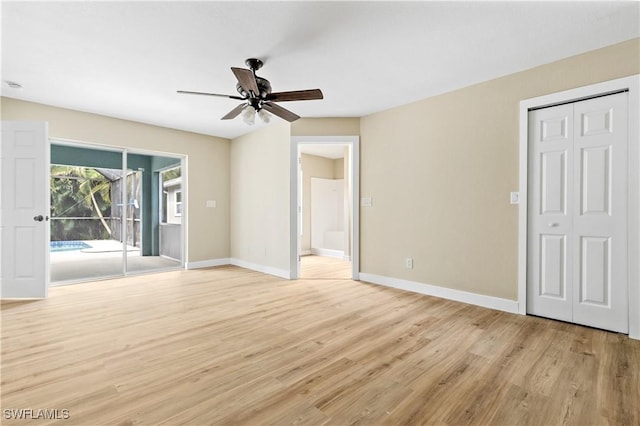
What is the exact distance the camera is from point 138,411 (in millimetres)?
1649

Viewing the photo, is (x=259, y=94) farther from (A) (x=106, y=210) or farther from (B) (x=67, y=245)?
(B) (x=67, y=245)

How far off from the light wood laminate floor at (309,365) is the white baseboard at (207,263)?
2.15m

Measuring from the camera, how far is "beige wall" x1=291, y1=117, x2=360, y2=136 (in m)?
4.75

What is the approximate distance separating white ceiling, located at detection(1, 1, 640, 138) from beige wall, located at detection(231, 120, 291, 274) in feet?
5.08

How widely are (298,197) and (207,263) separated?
8.36ft

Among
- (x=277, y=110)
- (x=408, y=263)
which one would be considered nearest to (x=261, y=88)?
(x=277, y=110)

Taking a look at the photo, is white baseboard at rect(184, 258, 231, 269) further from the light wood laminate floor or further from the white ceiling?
the white ceiling

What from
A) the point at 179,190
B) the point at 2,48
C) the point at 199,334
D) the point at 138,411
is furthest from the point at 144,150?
the point at 138,411

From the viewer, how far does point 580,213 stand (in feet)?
9.47

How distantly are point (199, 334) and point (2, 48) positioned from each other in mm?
3190

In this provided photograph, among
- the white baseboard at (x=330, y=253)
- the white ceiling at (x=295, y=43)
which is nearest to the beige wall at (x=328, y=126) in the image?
the white ceiling at (x=295, y=43)

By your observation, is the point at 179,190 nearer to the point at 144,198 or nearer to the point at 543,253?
the point at 144,198

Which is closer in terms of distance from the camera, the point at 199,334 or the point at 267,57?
the point at 199,334

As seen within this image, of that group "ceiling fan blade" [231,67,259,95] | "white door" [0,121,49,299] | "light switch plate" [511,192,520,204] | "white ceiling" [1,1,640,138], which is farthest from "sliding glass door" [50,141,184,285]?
"light switch plate" [511,192,520,204]
